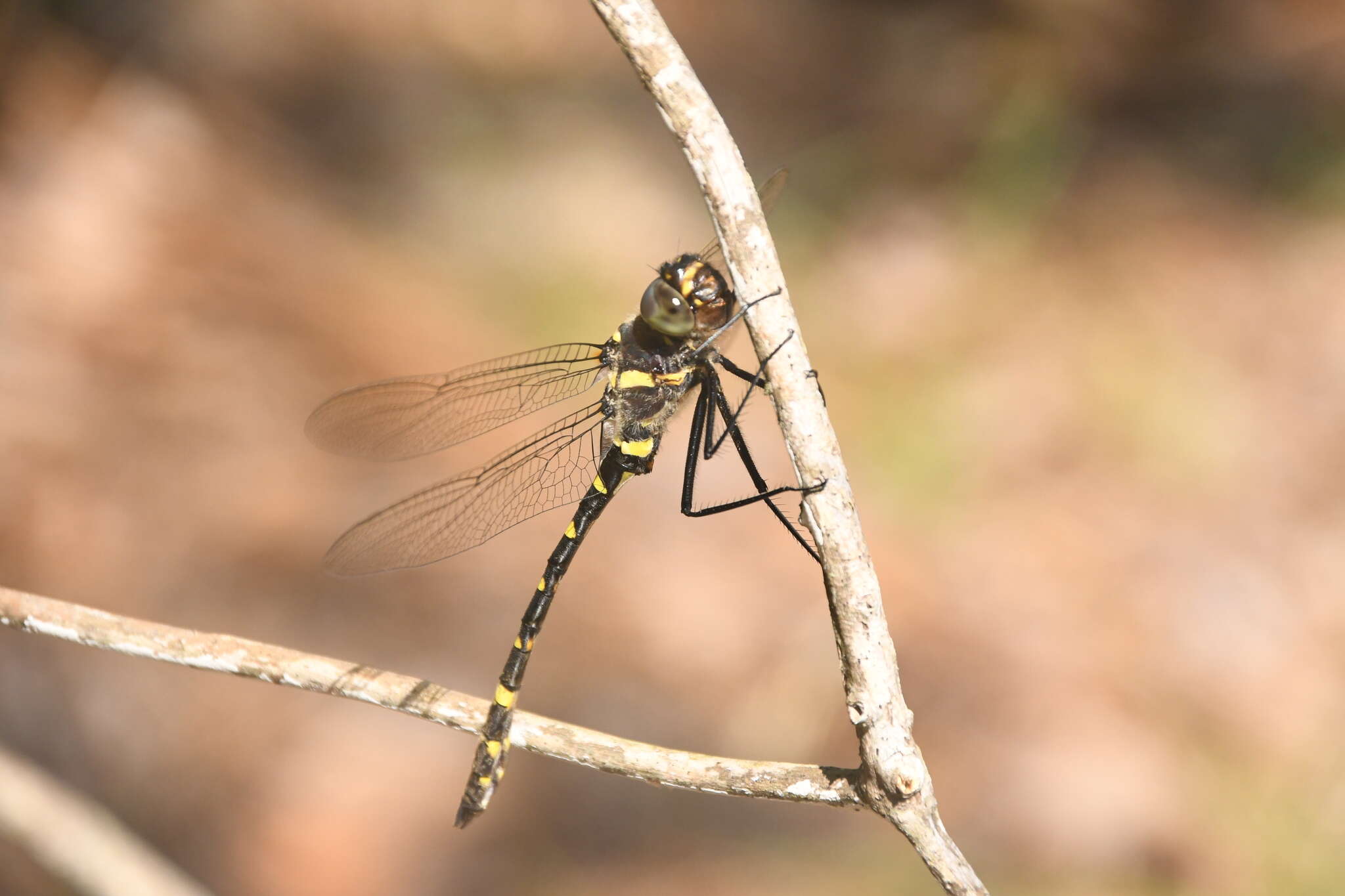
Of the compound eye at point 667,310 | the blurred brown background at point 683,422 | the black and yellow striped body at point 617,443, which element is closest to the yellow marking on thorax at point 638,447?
the black and yellow striped body at point 617,443

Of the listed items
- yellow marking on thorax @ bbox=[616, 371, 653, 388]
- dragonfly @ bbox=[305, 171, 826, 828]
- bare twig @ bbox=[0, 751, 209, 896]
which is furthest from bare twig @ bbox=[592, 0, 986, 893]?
bare twig @ bbox=[0, 751, 209, 896]

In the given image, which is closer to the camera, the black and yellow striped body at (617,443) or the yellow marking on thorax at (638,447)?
the black and yellow striped body at (617,443)

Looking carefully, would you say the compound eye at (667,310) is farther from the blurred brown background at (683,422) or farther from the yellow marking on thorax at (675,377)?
the blurred brown background at (683,422)

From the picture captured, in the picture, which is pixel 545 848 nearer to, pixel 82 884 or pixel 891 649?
pixel 82 884

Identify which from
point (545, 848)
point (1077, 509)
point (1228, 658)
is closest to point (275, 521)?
point (545, 848)

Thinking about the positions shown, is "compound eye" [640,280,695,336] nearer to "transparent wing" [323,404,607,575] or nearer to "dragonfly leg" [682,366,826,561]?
"dragonfly leg" [682,366,826,561]

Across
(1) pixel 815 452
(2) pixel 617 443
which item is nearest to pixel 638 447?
(2) pixel 617 443
